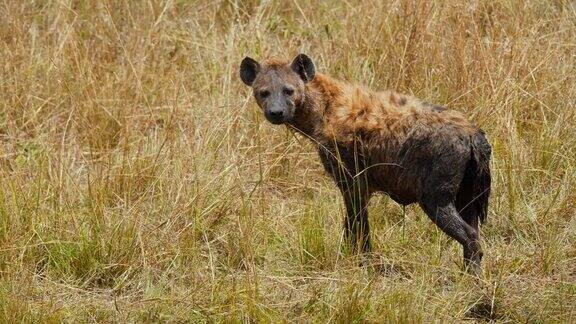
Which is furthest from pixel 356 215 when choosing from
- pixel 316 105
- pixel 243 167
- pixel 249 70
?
pixel 243 167

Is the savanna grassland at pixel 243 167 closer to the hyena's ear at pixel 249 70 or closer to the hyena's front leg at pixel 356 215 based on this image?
the hyena's front leg at pixel 356 215

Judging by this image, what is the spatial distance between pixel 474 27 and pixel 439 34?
0.23m

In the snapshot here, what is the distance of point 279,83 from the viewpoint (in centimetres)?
687

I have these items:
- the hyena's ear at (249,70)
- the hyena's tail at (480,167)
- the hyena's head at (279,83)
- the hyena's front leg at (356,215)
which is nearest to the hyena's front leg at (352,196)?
the hyena's front leg at (356,215)

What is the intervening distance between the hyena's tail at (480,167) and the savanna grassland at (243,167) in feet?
1.22

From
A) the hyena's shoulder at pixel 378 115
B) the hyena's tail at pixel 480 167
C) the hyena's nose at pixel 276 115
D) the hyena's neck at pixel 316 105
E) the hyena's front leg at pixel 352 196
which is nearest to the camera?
the hyena's tail at pixel 480 167

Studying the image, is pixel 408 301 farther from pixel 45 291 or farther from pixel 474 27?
pixel 474 27

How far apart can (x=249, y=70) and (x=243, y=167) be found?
0.75m

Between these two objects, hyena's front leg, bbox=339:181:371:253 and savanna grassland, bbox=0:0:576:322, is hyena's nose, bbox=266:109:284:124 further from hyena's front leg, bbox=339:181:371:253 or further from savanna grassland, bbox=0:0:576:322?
hyena's front leg, bbox=339:181:371:253

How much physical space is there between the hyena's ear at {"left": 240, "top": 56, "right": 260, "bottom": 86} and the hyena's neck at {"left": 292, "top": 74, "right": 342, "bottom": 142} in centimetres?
36

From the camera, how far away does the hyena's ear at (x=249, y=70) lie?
7.04 m

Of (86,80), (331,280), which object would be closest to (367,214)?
(331,280)

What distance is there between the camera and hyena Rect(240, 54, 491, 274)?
6.18m

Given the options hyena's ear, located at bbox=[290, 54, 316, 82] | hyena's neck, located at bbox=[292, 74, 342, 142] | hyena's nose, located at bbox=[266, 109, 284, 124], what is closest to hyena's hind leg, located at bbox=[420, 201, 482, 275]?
hyena's neck, located at bbox=[292, 74, 342, 142]
